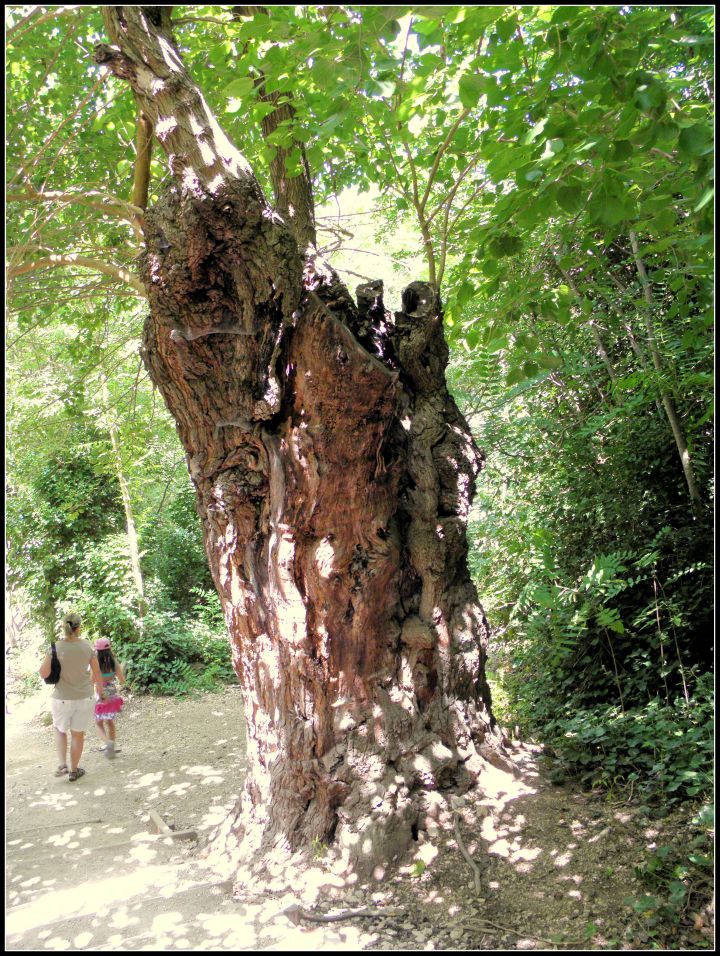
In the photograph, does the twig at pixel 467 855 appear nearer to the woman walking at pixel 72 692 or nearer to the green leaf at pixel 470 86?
the green leaf at pixel 470 86

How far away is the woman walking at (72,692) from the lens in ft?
22.9

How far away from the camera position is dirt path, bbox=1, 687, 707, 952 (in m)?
3.51

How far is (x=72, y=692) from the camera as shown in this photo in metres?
6.99

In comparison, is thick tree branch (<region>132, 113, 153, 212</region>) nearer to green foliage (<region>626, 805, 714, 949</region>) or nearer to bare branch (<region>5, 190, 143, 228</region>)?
bare branch (<region>5, 190, 143, 228</region>)

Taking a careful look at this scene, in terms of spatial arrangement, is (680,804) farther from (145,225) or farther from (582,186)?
(145,225)

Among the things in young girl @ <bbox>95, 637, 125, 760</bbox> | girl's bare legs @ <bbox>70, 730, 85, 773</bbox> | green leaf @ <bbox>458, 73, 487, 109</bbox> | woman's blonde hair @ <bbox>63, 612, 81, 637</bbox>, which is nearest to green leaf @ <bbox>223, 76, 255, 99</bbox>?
green leaf @ <bbox>458, 73, 487, 109</bbox>

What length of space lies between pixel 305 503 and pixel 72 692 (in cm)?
439

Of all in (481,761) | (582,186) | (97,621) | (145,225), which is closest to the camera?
(582,186)

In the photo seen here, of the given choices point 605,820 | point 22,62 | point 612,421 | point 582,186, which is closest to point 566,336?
point 612,421

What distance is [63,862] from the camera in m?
4.89

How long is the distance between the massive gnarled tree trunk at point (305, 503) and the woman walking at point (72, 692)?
10.1 ft

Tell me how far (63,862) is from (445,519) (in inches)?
145

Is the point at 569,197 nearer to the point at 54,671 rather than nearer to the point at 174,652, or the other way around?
the point at 54,671

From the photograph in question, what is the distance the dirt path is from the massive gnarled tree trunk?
28cm
